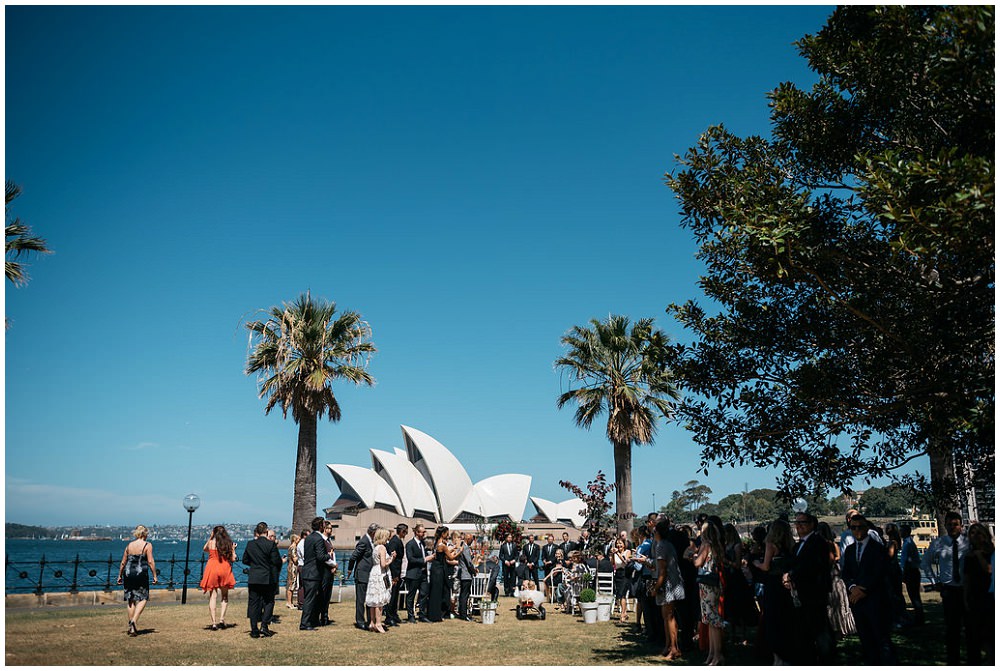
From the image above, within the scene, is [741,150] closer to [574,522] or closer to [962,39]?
[962,39]

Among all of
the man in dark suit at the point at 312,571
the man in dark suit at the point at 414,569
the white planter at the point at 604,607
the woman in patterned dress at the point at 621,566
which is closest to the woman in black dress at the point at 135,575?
the man in dark suit at the point at 312,571

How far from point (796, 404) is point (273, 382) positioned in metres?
16.7

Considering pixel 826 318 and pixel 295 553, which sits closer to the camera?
pixel 826 318

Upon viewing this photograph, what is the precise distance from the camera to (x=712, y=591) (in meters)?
8.53

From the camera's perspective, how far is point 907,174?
674 cm

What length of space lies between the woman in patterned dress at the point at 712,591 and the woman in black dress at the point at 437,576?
7.06 metres

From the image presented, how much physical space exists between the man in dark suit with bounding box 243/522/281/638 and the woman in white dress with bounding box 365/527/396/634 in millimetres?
1628

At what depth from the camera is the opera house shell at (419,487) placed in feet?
206

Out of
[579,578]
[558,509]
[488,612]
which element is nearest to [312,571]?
[488,612]

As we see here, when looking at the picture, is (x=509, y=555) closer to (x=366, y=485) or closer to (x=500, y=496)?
(x=366, y=485)

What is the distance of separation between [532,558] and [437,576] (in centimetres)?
504

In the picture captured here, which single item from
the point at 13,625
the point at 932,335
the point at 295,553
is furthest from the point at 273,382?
the point at 932,335

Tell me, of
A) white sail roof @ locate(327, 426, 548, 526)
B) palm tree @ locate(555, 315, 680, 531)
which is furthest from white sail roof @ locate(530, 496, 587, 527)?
palm tree @ locate(555, 315, 680, 531)

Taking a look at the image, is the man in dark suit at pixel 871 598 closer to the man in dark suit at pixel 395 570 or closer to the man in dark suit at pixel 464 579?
the man in dark suit at pixel 395 570
